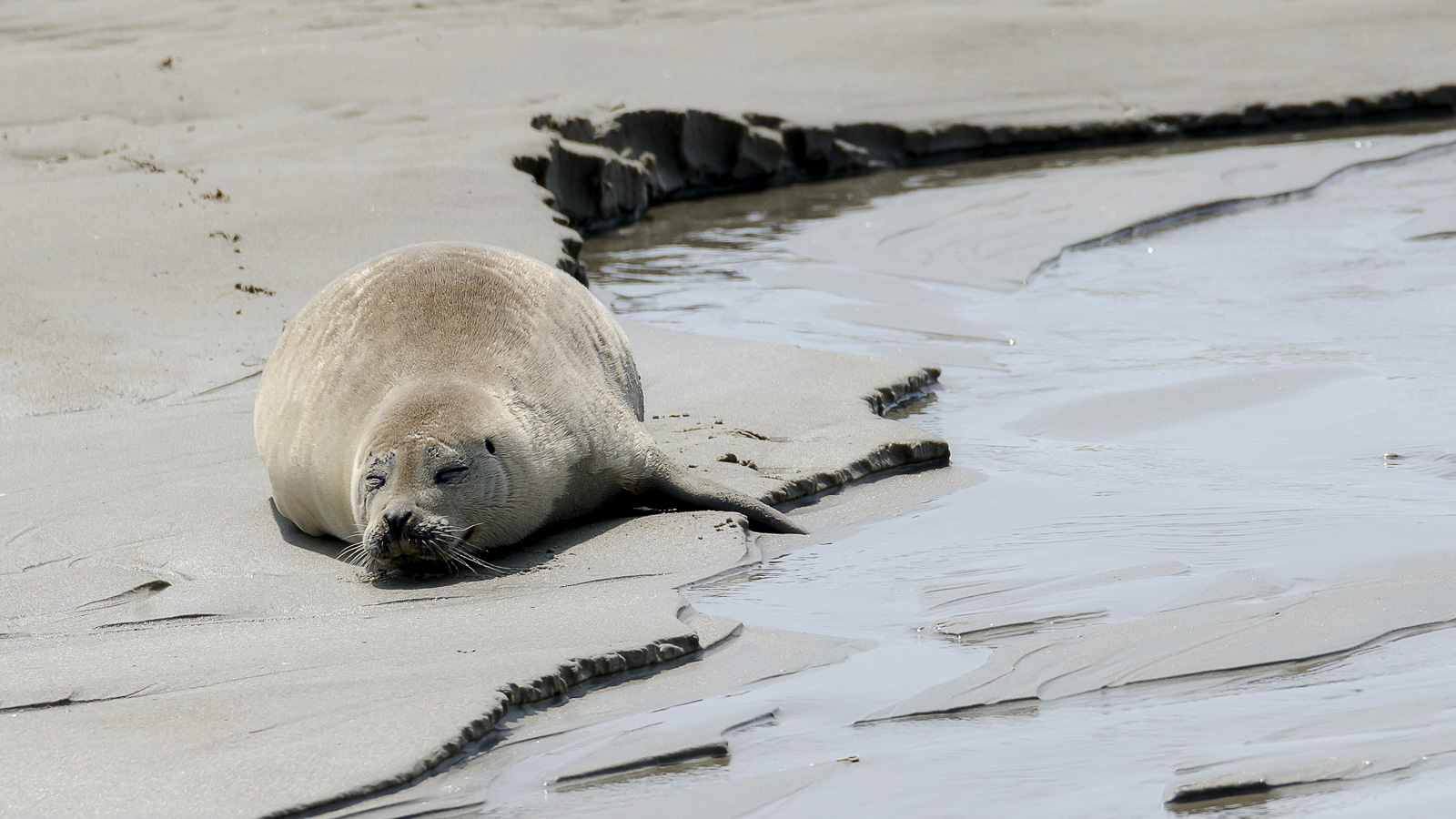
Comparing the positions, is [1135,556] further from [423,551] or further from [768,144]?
[768,144]

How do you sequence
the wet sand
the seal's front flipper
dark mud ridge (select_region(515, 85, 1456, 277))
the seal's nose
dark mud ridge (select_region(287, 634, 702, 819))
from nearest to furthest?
dark mud ridge (select_region(287, 634, 702, 819)) < the wet sand < the seal's nose < the seal's front flipper < dark mud ridge (select_region(515, 85, 1456, 277))

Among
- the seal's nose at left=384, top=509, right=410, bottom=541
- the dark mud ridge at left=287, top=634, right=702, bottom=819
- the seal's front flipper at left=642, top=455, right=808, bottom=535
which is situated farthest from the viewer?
the seal's front flipper at left=642, top=455, right=808, bottom=535

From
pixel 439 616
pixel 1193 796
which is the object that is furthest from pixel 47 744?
pixel 1193 796

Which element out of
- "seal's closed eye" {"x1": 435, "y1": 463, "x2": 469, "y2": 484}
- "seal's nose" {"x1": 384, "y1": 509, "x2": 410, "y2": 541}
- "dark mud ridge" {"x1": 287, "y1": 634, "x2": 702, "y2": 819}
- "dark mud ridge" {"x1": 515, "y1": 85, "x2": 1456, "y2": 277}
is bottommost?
"dark mud ridge" {"x1": 287, "y1": 634, "x2": 702, "y2": 819}

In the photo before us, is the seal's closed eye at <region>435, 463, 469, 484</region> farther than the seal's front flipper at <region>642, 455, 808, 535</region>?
No

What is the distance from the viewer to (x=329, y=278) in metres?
6.83

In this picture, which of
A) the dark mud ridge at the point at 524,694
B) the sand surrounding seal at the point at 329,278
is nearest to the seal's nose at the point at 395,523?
the sand surrounding seal at the point at 329,278

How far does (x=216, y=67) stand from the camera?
962 cm

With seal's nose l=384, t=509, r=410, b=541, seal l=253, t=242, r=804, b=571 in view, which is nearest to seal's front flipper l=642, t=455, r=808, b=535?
seal l=253, t=242, r=804, b=571

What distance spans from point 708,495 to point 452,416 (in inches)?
29.2

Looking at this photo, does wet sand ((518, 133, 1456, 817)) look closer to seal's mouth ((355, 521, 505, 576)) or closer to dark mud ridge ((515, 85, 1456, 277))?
seal's mouth ((355, 521, 505, 576))

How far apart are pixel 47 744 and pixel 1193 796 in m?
1.97

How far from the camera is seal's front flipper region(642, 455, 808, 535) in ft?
14.2

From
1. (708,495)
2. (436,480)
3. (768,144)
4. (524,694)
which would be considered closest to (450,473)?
(436,480)
